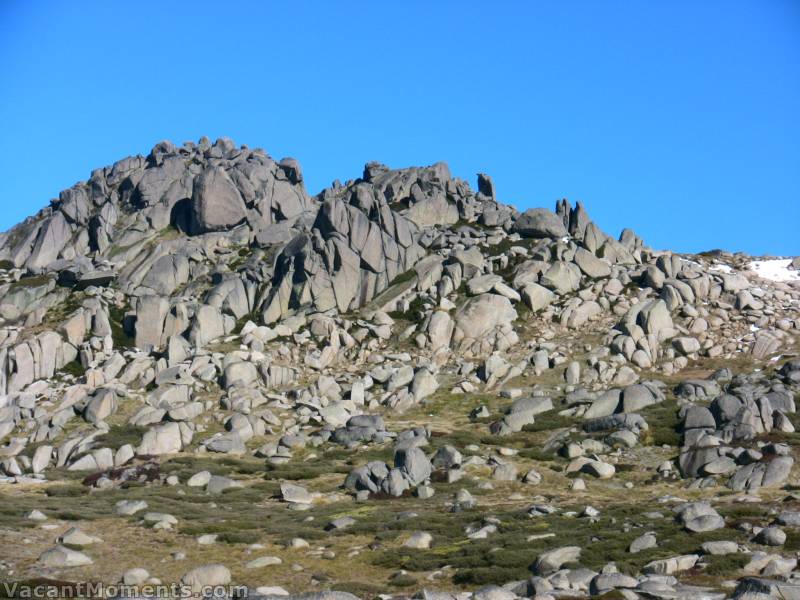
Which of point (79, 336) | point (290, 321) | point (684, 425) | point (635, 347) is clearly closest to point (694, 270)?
point (635, 347)

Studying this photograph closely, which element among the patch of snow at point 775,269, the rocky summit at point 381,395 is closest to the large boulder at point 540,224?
the rocky summit at point 381,395

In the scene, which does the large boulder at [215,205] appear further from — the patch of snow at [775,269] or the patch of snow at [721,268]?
the patch of snow at [775,269]

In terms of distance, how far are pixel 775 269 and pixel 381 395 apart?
2284 inches

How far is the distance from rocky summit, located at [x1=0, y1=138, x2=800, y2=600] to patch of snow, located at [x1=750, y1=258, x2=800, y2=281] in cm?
71

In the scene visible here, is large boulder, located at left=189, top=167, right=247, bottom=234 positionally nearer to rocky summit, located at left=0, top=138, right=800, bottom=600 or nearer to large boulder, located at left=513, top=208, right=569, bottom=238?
rocky summit, located at left=0, top=138, right=800, bottom=600

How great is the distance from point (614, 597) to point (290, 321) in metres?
69.9

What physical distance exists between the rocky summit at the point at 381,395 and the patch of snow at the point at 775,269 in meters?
0.71

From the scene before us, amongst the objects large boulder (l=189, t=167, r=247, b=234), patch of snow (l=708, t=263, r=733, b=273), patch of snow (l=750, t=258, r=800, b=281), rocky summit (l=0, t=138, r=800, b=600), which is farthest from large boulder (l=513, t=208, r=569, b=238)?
large boulder (l=189, t=167, r=247, b=234)

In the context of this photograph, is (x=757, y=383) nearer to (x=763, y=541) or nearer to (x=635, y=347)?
(x=635, y=347)

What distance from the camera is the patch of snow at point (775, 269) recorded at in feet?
325

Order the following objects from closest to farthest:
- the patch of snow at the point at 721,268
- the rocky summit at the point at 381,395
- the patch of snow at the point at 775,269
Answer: the rocky summit at the point at 381,395 → the patch of snow at the point at 775,269 → the patch of snow at the point at 721,268

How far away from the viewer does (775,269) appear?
334 ft

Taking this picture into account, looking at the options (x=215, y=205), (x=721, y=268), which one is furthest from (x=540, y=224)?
(x=215, y=205)

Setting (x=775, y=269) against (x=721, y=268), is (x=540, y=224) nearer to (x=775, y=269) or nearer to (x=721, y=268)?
(x=721, y=268)
